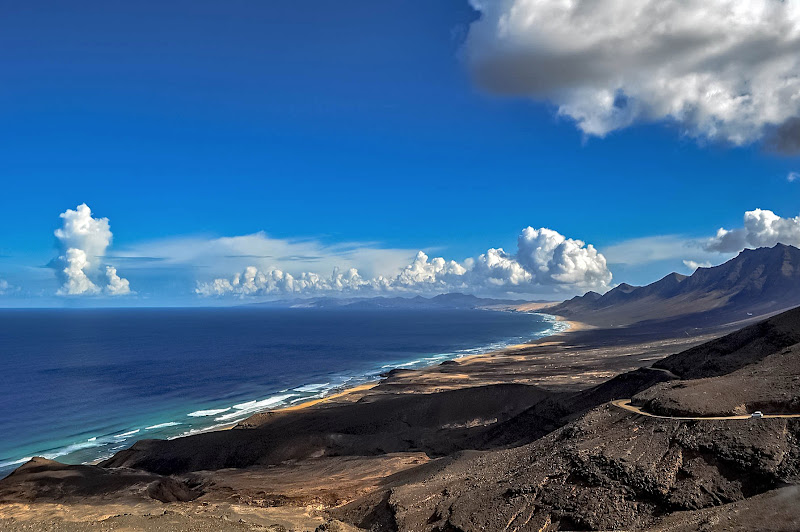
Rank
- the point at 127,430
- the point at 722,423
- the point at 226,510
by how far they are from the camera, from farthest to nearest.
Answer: the point at 127,430 < the point at 226,510 < the point at 722,423

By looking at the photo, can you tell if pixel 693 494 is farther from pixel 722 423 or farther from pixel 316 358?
pixel 316 358

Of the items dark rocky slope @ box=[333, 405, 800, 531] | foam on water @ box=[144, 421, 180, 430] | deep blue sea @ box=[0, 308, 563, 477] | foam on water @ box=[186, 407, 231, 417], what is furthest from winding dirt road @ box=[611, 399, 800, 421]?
foam on water @ box=[186, 407, 231, 417]

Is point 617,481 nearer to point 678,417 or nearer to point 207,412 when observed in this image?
point 678,417

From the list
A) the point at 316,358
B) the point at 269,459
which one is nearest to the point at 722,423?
the point at 269,459

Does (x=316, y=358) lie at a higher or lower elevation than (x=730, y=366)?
lower

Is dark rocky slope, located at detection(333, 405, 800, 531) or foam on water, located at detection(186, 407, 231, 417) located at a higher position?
dark rocky slope, located at detection(333, 405, 800, 531)

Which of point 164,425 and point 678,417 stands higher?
point 678,417

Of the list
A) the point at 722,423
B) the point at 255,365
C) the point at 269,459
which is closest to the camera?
the point at 722,423

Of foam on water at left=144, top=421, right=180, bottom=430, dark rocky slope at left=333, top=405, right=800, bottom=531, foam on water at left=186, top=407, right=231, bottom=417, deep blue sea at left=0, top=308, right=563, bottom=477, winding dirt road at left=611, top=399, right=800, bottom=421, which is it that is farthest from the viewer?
foam on water at left=186, top=407, right=231, bottom=417

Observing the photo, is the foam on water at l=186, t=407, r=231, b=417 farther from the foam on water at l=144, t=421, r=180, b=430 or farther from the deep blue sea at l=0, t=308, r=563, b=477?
the foam on water at l=144, t=421, r=180, b=430

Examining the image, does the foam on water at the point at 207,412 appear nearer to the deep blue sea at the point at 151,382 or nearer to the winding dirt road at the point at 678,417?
the deep blue sea at the point at 151,382

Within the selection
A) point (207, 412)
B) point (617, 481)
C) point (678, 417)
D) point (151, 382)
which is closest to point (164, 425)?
point (207, 412)
